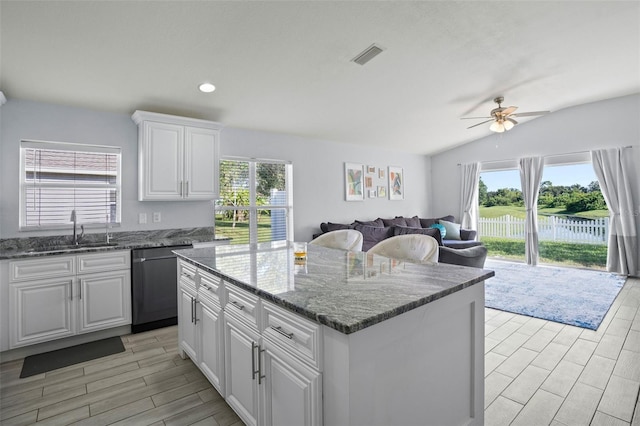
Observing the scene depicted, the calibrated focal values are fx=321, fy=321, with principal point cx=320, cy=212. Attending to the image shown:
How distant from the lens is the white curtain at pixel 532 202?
627cm

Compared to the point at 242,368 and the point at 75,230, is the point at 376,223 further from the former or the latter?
the point at 242,368

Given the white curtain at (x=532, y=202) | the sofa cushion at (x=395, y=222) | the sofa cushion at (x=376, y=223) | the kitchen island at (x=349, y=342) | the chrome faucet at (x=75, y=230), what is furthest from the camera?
the sofa cushion at (x=395, y=222)

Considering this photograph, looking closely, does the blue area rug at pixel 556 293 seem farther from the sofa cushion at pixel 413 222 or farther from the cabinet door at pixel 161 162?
the cabinet door at pixel 161 162

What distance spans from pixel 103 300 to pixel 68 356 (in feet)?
1.70

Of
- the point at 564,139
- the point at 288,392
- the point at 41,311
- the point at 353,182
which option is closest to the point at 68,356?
the point at 41,311

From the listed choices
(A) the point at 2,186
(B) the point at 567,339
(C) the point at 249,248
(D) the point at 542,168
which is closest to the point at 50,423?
(C) the point at 249,248

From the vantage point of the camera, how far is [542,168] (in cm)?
623

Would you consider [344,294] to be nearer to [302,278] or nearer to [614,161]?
[302,278]

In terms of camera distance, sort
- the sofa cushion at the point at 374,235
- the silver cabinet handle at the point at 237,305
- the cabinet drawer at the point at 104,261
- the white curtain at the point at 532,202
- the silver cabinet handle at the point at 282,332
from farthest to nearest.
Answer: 1. the white curtain at the point at 532,202
2. the sofa cushion at the point at 374,235
3. the cabinet drawer at the point at 104,261
4. the silver cabinet handle at the point at 237,305
5. the silver cabinet handle at the point at 282,332

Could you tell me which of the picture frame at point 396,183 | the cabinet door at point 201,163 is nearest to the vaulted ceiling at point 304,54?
the cabinet door at point 201,163

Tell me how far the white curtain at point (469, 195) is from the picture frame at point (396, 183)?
148 cm

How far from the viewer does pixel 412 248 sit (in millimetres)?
2479

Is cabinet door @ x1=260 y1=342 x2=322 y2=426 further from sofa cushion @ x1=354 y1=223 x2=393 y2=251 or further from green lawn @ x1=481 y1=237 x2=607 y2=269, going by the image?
green lawn @ x1=481 y1=237 x2=607 y2=269

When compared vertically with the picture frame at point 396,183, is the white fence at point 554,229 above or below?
below
